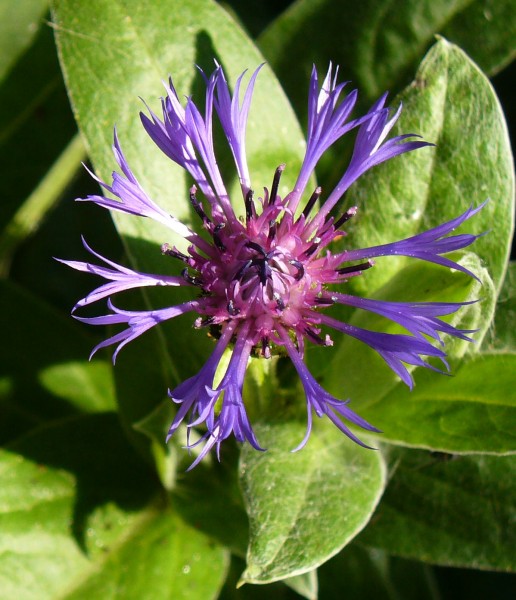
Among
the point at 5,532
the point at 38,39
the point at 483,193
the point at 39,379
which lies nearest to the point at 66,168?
the point at 38,39

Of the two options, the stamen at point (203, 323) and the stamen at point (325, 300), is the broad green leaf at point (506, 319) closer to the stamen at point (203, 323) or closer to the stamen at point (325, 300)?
the stamen at point (325, 300)

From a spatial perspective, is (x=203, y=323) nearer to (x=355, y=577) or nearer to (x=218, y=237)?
(x=218, y=237)

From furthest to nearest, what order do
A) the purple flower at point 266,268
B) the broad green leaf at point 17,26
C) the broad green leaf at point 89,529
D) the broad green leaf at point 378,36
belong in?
the broad green leaf at point 17,26 → the broad green leaf at point 378,36 → the broad green leaf at point 89,529 → the purple flower at point 266,268

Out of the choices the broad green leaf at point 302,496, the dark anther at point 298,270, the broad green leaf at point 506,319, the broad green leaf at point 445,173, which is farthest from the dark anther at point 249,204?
the broad green leaf at point 506,319

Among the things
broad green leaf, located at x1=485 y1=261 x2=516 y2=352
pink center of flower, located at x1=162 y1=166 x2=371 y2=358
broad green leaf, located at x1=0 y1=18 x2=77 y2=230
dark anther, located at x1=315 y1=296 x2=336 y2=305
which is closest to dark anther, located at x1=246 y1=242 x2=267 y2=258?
pink center of flower, located at x1=162 y1=166 x2=371 y2=358

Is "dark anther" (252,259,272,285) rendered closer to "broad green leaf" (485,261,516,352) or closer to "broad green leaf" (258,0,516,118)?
"broad green leaf" (485,261,516,352)
